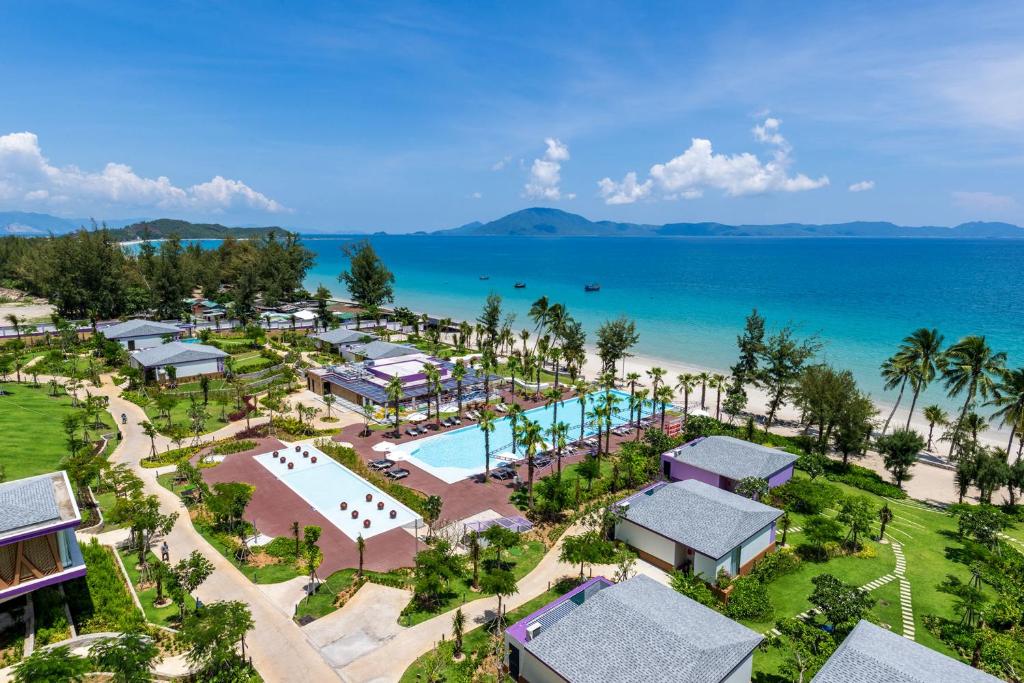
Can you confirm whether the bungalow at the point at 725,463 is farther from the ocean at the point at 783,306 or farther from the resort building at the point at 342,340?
the resort building at the point at 342,340

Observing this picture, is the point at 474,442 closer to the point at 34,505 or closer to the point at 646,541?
the point at 646,541

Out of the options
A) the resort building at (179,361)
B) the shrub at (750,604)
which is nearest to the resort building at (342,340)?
the resort building at (179,361)

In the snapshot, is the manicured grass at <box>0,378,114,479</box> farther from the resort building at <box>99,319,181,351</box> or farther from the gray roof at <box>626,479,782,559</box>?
the gray roof at <box>626,479,782,559</box>

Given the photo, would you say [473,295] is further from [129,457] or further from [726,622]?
[726,622]

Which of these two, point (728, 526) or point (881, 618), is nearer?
point (881, 618)

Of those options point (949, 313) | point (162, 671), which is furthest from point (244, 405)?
point (949, 313)

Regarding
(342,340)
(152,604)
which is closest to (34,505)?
(152,604)

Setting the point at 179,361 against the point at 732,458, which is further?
the point at 179,361
